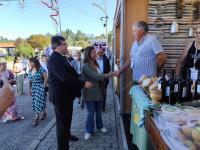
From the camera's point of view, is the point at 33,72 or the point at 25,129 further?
the point at 33,72

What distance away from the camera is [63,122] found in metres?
4.36

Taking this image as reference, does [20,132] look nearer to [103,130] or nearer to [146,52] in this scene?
[103,130]

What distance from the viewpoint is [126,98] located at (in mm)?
6988

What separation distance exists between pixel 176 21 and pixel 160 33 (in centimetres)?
41

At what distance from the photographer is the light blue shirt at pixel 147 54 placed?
16.4 feet

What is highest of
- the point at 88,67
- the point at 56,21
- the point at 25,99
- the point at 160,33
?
the point at 56,21

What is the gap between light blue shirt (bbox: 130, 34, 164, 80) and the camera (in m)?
5.00

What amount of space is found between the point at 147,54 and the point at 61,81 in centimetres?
169

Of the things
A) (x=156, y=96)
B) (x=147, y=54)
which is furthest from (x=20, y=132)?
(x=156, y=96)

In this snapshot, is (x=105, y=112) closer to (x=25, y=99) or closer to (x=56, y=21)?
(x=25, y=99)

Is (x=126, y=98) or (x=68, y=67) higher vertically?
(x=68, y=67)

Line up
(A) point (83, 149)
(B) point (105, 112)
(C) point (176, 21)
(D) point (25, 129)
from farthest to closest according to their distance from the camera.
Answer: (B) point (105, 112), (D) point (25, 129), (C) point (176, 21), (A) point (83, 149)

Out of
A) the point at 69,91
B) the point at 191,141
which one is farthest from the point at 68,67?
the point at 191,141

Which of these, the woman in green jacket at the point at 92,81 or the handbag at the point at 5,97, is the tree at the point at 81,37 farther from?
the handbag at the point at 5,97
